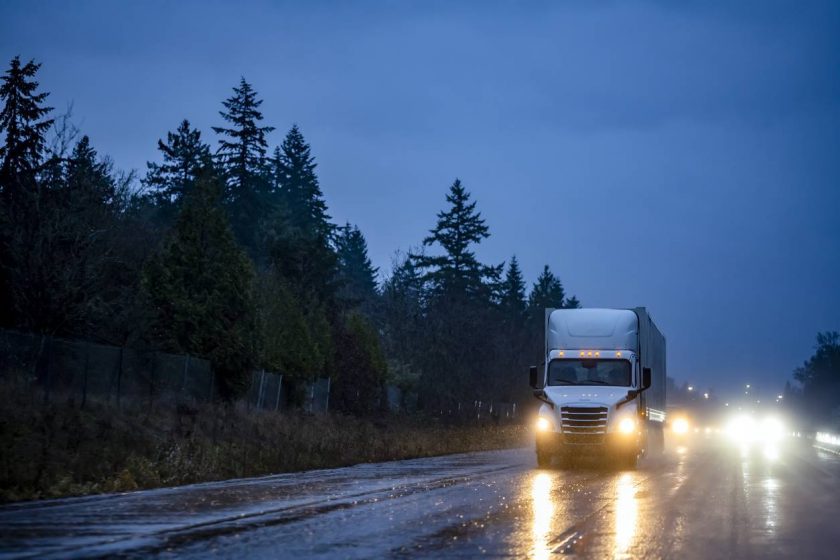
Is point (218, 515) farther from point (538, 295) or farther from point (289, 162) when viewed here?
point (538, 295)

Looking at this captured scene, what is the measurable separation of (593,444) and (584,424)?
1.77 feet

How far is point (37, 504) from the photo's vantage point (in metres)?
14.9

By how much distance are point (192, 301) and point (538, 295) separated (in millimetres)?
120644

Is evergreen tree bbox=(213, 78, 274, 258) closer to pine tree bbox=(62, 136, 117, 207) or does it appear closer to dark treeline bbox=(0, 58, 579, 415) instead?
dark treeline bbox=(0, 58, 579, 415)

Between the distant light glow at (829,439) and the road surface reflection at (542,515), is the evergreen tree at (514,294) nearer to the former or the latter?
the distant light glow at (829,439)

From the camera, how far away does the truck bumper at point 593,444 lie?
26.5 meters

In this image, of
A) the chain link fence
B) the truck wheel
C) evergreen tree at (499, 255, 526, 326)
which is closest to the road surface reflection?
the truck wheel

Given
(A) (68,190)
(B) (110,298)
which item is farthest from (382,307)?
(A) (68,190)

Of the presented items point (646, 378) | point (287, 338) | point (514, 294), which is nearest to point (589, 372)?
point (646, 378)

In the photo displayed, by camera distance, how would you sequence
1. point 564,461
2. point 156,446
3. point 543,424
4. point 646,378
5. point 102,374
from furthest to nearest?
1. point 564,461
2. point 102,374
3. point 646,378
4. point 543,424
5. point 156,446

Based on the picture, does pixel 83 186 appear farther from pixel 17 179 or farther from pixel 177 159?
pixel 177 159

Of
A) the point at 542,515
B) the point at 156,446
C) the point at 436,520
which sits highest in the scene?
the point at 156,446

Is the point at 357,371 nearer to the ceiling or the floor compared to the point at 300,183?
nearer to the floor

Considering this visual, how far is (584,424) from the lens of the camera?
26625 mm
